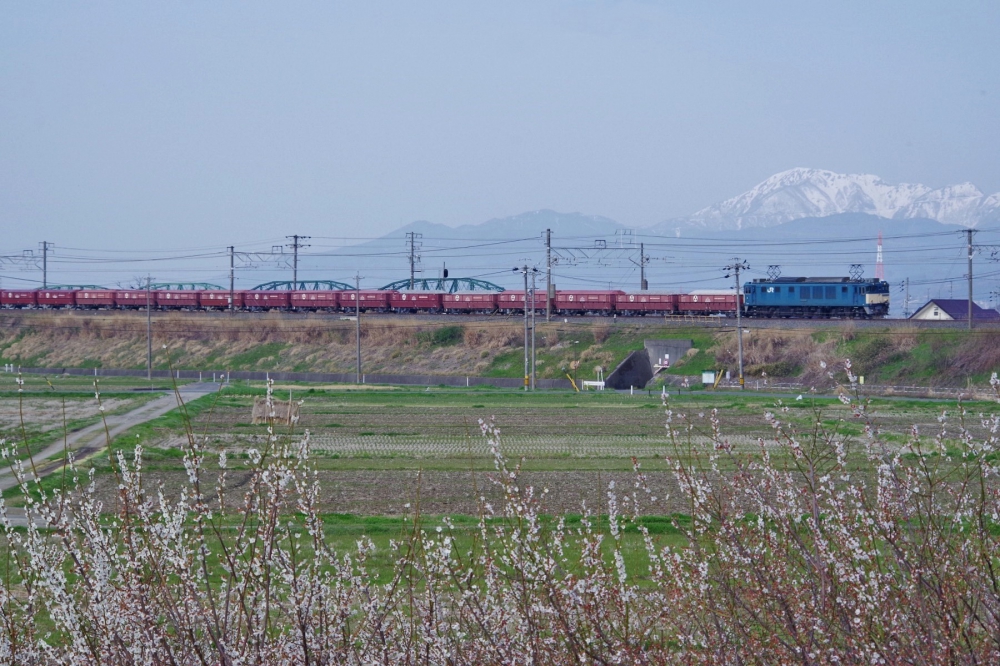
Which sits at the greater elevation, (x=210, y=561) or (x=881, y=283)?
(x=881, y=283)

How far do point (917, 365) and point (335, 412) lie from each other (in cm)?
3017

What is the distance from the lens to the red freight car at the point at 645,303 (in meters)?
63.8

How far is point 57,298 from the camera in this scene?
→ 77.7 meters

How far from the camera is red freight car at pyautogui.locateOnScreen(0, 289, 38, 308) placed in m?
78.6

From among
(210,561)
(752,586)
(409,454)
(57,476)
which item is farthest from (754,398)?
(752,586)

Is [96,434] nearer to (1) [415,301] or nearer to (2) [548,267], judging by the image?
(2) [548,267]

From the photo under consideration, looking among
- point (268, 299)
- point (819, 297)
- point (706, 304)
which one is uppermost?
point (268, 299)

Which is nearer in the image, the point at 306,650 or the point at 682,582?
the point at 306,650

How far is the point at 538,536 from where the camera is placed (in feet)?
17.4

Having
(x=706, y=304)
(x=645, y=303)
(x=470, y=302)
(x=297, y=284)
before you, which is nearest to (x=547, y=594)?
(x=706, y=304)

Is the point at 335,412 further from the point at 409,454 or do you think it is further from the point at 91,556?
the point at 91,556

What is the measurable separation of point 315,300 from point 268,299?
405 centimetres

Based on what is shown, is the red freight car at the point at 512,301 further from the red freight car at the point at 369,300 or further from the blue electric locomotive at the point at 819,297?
the blue electric locomotive at the point at 819,297

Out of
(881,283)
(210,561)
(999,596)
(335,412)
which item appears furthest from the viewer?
(881,283)
